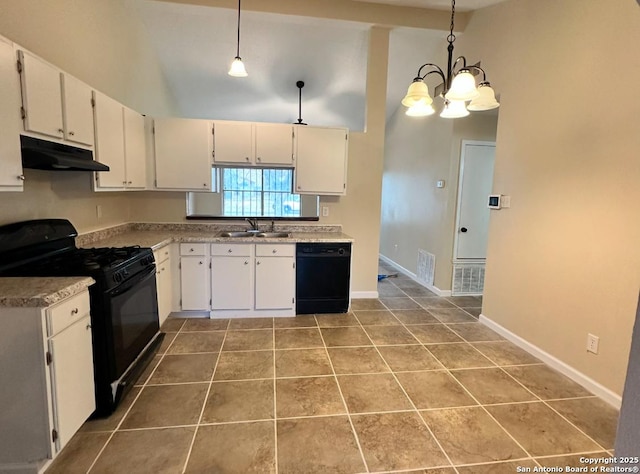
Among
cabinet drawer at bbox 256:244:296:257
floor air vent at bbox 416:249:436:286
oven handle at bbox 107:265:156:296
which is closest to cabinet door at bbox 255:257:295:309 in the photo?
cabinet drawer at bbox 256:244:296:257

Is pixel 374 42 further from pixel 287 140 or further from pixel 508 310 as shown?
pixel 508 310

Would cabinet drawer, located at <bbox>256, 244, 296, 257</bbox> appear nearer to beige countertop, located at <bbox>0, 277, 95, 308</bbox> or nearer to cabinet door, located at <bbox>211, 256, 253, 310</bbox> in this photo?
cabinet door, located at <bbox>211, 256, 253, 310</bbox>

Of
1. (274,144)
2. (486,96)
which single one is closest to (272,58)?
(274,144)

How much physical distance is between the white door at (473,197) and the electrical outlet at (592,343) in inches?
86.5

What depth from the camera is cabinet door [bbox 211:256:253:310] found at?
351cm

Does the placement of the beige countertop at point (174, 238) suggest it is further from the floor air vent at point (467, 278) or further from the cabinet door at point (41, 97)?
the floor air vent at point (467, 278)

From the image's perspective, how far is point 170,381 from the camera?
7.89 feet

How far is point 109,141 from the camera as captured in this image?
2.76 m

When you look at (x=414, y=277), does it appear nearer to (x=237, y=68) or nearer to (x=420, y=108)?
(x=420, y=108)

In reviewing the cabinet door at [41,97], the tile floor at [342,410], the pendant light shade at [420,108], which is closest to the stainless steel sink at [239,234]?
the tile floor at [342,410]

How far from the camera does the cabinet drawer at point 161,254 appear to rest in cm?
299

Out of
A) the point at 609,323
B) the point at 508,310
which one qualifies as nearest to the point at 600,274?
the point at 609,323

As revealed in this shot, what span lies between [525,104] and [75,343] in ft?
12.6

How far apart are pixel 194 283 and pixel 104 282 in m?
1.62
